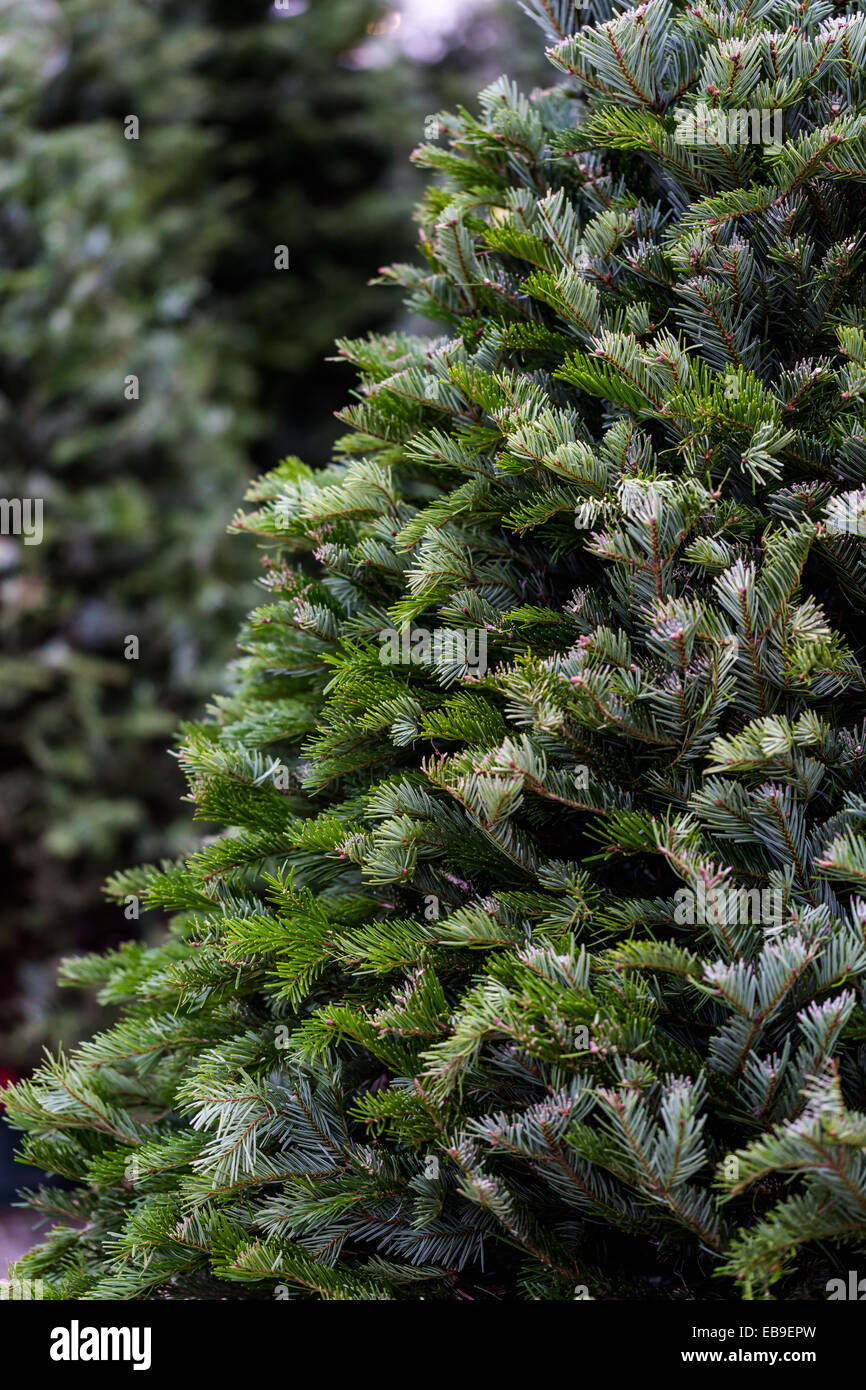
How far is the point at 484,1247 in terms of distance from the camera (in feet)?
4.74

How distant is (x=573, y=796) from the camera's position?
132cm

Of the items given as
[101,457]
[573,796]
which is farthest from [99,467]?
[573,796]

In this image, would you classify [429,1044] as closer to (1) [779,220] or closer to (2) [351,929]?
(2) [351,929]

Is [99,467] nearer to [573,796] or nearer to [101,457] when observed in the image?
[101,457]

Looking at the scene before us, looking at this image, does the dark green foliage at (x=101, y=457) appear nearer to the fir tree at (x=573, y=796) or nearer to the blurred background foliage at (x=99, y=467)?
the blurred background foliage at (x=99, y=467)

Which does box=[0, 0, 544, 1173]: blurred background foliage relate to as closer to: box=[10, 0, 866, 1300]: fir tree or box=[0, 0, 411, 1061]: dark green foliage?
box=[0, 0, 411, 1061]: dark green foliage

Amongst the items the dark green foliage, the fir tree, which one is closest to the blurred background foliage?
the dark green foliage

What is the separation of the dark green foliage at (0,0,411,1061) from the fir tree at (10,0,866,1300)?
2407 mm

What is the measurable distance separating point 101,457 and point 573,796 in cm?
376

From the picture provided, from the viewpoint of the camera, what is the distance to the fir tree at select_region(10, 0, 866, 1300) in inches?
47.0

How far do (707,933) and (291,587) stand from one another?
853mm
